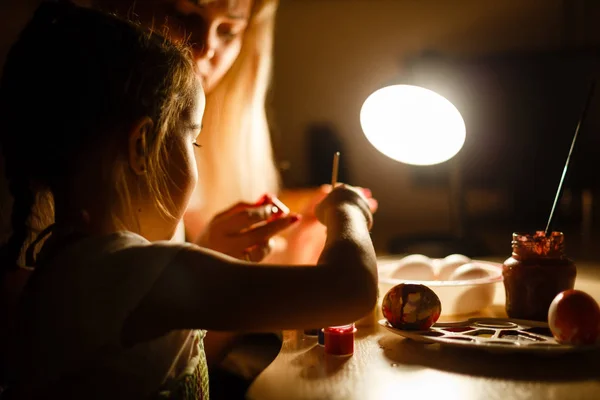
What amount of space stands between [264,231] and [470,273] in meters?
0.40

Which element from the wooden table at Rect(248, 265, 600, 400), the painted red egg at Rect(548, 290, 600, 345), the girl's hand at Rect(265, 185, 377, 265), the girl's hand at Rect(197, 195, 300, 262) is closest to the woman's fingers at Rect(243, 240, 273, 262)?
→ the girl's hand at Rect(197, 195, 300, 262)

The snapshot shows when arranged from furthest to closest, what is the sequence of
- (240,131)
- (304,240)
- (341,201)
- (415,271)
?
(240,131)
(304,240)
(415,271)
(341,201)

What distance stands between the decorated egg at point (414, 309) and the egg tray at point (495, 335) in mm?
12

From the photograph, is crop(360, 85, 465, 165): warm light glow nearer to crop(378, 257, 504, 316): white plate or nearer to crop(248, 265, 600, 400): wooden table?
crop(378, 257, 504, 316): white plate

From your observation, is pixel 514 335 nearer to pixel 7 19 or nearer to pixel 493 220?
pixel 7 19

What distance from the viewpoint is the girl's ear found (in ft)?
2.47

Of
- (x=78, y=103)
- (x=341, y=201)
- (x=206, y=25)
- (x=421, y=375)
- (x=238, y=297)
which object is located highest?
(x=206, y=25)

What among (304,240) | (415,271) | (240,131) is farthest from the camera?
(240,131)

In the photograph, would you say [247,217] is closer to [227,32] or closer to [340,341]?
[340,341]

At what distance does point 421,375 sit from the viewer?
75 centimetres

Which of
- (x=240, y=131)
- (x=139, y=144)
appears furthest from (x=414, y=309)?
(x=240, y=131)

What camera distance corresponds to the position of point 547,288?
3.00ft

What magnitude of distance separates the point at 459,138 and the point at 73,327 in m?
0.72

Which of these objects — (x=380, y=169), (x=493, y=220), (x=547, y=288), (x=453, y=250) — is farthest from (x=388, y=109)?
(x=380, y=169)
